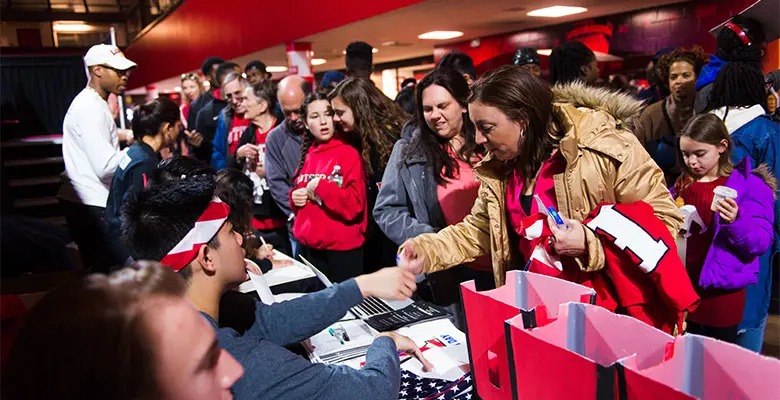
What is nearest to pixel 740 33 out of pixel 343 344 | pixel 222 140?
pixel 343 344

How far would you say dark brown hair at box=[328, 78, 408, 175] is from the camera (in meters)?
3.25

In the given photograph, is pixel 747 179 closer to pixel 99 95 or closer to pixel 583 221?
pixel 583 221

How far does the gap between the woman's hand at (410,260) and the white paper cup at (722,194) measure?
4.71ft

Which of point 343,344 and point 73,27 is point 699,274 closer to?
point 343,344

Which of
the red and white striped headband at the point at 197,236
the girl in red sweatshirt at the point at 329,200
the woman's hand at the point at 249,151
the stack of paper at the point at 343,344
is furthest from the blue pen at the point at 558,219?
the woman's hand at the point at 249,151

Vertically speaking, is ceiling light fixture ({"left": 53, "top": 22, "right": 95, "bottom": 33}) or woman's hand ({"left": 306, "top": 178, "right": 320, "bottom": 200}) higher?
ceiling light fixture ({"left": 53, "top": 22, "right": 95, "bottom": 33})

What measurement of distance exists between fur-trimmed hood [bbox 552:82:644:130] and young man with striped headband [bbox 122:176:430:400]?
0.79 m

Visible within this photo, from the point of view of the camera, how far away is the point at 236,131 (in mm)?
4629

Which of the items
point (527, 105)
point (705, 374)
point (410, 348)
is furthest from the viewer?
point (527, 105)

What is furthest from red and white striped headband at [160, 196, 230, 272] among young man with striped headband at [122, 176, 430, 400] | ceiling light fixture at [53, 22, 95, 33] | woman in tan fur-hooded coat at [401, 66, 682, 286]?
ceiling light fixture at [53, 22, 95, 33]

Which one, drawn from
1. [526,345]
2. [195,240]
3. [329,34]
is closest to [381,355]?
[526,345]

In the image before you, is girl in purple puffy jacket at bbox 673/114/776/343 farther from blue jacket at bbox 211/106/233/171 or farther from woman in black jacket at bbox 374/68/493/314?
blue jacket at bbox 211/106/233/171

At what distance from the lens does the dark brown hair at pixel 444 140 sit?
102 inches

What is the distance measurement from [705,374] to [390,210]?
1.91 metres
